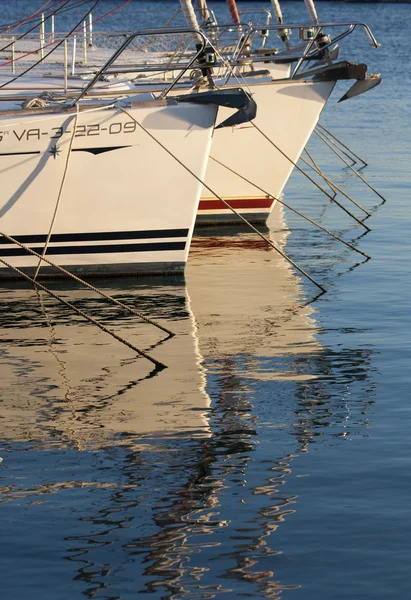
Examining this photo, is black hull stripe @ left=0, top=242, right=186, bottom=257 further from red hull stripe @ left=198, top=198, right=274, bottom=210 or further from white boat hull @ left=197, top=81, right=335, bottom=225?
red hull stripe @ left=198, top=198, right=274, bottom=210

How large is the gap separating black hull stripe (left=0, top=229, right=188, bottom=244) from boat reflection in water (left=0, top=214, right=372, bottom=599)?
766 millimetres

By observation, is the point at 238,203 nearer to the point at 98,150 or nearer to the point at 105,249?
the point at 105,249

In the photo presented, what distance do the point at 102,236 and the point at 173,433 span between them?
6575 mm

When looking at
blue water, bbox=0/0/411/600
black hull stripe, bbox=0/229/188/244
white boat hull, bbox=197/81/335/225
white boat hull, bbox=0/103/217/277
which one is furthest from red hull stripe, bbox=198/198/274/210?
black hull stripe, bbox=0/229/188/244

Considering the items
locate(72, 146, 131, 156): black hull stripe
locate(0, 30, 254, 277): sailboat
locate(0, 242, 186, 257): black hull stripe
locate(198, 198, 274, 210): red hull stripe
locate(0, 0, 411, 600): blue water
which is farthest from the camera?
locate(198, 198, 274, 210): red hull stripe

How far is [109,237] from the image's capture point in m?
16.6

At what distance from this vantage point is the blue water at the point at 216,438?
25.9ft

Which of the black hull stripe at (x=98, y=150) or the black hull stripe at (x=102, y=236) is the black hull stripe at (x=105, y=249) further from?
the black hull stripe at (x=98, y=150)

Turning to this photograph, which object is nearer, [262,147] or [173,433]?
[173,433]

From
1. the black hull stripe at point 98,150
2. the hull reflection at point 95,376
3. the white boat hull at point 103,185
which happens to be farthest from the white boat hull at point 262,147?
the hull reflection at point 95,376

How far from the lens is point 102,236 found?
651 inches

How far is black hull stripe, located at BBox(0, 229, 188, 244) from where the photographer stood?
53.6ft

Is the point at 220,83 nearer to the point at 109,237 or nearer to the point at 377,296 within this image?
the point at 109,237

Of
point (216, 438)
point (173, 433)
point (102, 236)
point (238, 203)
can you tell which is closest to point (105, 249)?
point (102, 236)
